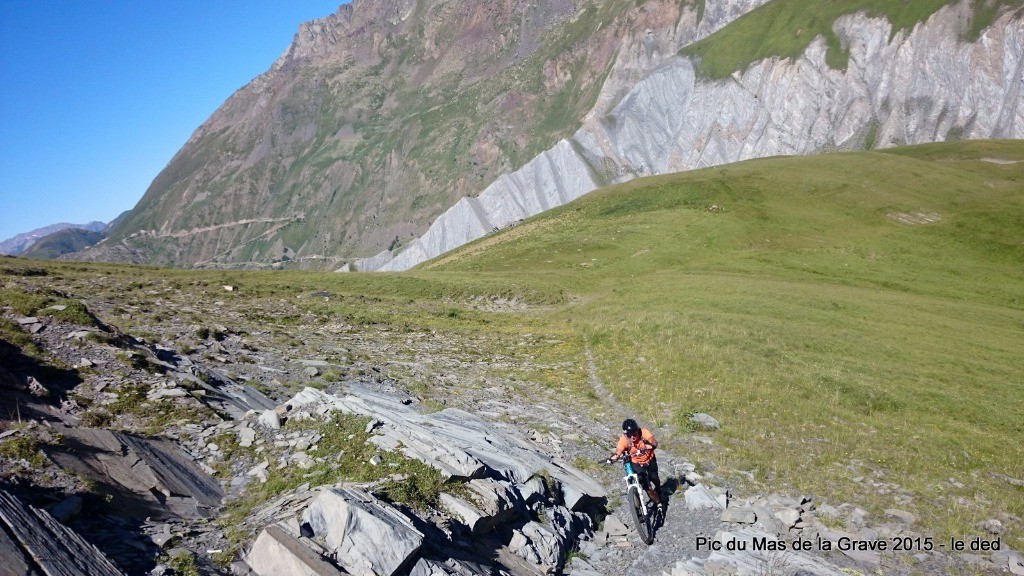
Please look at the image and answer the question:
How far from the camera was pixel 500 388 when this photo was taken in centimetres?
2538

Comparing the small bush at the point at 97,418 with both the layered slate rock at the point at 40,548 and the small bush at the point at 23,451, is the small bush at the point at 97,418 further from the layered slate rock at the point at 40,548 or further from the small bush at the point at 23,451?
the layered slate rock at the point at 40,548

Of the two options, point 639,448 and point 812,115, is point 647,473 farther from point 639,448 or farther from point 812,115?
point 812,115

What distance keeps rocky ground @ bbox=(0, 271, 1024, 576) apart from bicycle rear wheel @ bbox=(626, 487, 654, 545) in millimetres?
291

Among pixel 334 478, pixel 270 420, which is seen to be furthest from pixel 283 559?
pixel 270 420

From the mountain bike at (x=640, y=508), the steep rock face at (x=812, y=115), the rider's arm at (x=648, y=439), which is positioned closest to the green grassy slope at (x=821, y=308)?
the rider's arm at (x=648, y=439)

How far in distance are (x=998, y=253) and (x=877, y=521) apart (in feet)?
225

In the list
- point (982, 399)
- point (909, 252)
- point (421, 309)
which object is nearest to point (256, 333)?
point (421, 309)

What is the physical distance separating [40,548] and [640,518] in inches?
483

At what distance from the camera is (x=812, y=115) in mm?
176750

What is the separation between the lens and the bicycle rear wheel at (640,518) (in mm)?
13647

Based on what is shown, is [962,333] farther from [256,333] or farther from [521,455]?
[256,333]

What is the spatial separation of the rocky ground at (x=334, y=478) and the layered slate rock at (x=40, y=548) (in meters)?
0.11

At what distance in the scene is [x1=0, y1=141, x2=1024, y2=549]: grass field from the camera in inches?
729

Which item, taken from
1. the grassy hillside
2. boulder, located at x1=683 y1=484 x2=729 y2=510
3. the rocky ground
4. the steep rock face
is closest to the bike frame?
the rocky ground
